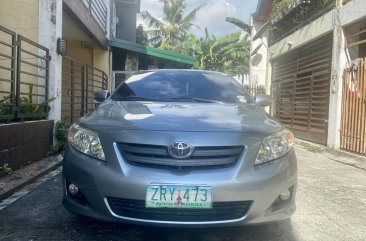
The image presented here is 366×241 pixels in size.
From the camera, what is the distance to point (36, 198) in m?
3.98

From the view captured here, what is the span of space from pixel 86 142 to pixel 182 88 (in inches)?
59.9

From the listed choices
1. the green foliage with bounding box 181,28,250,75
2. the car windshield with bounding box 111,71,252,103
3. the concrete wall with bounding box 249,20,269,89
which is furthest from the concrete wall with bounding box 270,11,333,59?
the green foliage with bounding box 181,28,250,75

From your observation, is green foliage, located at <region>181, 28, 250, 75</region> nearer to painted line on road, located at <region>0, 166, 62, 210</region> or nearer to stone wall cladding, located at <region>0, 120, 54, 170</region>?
stone wall cladding, located at <region>0, 120, 54, 170</region>

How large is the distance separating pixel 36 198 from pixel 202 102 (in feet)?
6.73

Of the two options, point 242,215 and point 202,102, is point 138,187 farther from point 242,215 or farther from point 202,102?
point 202,102

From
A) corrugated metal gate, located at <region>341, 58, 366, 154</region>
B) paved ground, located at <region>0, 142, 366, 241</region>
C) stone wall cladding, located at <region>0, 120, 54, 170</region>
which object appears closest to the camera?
paved ground, located at <region>0, 142, 366, 241</region>

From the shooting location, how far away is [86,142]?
8.98ft

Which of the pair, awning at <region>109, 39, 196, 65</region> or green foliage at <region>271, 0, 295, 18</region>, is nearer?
green foliage at <region>271, 0, 295, 18</region>

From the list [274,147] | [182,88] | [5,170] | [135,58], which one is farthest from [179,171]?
[135,58]

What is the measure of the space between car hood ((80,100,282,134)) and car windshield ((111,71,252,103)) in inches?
12.7

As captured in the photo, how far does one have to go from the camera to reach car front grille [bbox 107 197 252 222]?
2467mm

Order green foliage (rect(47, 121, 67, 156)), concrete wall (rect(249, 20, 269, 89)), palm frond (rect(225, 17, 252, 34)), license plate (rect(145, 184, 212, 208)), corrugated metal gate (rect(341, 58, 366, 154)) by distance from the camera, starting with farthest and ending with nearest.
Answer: palm frond (rect(225, 17, 252, 34)), concrete wall (rect(249, 20, 269, 89)), corrugated metal gate (rect(341, 58, 366, 154)), green foliage (rect(47, 121, 67, 156)), license plate (rect(145, 184, 212, 208))

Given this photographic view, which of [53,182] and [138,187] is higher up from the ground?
[138,187]

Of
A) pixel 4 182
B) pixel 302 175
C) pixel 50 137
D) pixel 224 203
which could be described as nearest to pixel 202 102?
pixel 224 203
